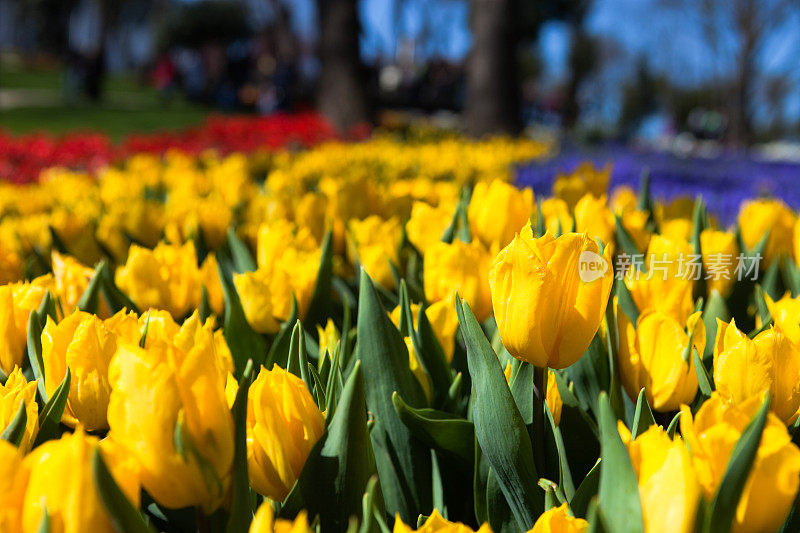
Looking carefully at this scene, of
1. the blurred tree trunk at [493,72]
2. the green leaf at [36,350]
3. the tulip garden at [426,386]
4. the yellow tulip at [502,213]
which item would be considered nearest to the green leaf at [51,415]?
the tulip garden at [426,386]

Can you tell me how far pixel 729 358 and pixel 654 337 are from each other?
142 millimetres

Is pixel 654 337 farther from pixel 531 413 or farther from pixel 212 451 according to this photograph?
pixel 212 451

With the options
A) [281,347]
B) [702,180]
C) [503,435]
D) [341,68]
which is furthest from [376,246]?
[341,68]

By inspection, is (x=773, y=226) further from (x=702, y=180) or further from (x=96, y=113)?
Answer: (x=96, y=113)

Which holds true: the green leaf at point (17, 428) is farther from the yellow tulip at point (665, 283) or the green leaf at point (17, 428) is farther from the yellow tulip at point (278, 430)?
the yellow tulip at point (665, 283)

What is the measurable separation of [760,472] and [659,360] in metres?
0.35

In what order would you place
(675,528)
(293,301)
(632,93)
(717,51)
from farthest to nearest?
1. (632,93)
2. (717,51)
3. (293,301)
4. (675,528)

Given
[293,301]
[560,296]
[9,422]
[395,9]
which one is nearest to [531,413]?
[560,296]

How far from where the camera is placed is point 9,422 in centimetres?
84

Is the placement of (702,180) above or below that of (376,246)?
below

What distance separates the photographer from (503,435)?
85 cm

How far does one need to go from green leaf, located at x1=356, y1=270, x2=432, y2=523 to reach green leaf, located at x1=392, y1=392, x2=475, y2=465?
4 cm

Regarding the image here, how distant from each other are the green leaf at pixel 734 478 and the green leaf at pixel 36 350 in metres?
0.79

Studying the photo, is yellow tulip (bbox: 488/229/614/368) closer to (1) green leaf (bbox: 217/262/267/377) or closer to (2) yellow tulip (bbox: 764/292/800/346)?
(2) yellow tulip (bbox: 764/292/800/346)
